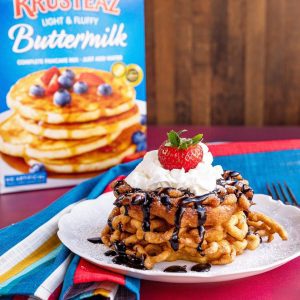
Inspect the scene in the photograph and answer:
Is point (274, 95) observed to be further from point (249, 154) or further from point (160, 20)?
A: point (249, 154)

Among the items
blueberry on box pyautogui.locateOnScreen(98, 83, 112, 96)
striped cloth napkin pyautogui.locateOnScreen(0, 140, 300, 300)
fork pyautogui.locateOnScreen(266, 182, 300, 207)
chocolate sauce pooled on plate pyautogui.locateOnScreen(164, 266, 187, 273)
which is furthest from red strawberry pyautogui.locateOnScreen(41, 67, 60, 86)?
chocolate sauce pooled on plate pyautogui.locateOnScreen(164, 266, 187, 273)

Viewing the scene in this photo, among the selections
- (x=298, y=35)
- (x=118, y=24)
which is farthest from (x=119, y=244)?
(x=298, y=35)

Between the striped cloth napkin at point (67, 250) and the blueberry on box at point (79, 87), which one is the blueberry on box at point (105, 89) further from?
the striped cloth napkin at point (67, 250)

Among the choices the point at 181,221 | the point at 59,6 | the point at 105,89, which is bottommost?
the point at 181,221

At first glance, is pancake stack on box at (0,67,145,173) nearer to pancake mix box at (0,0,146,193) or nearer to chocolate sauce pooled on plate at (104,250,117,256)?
pancake mix box at (0,0,146,193)

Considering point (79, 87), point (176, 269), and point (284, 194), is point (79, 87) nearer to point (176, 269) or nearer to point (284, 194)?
point (284, 194)

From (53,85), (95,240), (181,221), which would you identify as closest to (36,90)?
(53,85)

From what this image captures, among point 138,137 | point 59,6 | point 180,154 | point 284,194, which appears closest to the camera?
point 180,154
